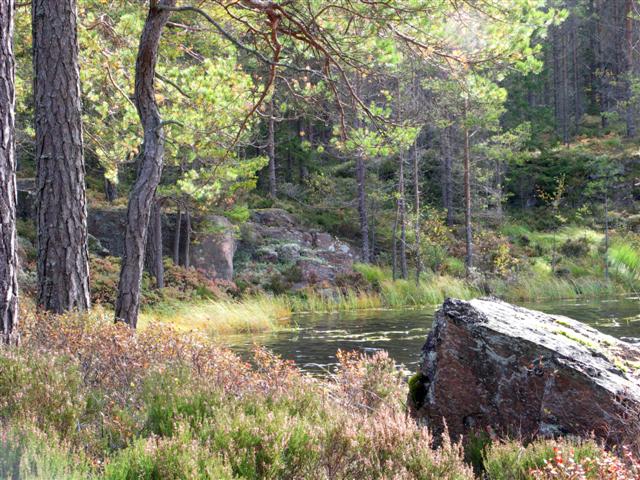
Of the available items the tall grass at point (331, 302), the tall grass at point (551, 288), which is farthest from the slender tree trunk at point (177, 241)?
the tall grass at point (551, 288)

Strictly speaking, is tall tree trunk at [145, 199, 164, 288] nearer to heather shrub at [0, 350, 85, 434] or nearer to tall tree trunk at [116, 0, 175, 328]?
tall tree trunk at [116, 0, 175, 328]

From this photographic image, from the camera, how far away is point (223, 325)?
15578 mm

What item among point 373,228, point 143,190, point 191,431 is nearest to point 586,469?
point 191,431

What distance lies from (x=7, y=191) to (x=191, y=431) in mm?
2553

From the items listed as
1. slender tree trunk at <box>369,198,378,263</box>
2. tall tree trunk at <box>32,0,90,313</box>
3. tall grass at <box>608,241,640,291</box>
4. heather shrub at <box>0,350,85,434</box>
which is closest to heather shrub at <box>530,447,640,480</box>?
heather shrub at <box>0,350,85,434</box>

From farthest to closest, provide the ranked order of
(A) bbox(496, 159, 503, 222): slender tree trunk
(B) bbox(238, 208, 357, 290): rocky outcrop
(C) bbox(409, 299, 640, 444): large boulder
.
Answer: (A) bbox(496, 159, 503, 222): slender tree trunk, (B) bbox(238, 208, 357, 290): rocky outcrop, (C) bbox(409, 299, 640, 444): large boulder

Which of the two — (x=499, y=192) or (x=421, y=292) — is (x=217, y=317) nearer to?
(x=421, y=292)

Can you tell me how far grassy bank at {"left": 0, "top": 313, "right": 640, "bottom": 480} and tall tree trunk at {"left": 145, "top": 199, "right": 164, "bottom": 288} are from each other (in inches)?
485

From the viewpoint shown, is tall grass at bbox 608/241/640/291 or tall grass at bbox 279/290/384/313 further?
tall grass at bbox 608/241/640/291

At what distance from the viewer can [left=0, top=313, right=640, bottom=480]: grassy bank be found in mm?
3299

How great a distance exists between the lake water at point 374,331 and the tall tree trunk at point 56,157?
426 centimetres

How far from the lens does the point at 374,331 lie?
15000 mm

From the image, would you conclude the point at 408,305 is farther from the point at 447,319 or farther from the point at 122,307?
the point at 447,319

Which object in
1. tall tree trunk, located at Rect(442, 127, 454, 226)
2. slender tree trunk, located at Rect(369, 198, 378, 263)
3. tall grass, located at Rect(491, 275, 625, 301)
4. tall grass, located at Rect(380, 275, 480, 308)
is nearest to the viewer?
tall grass, located at Rect(380, 275, 480, 308)
